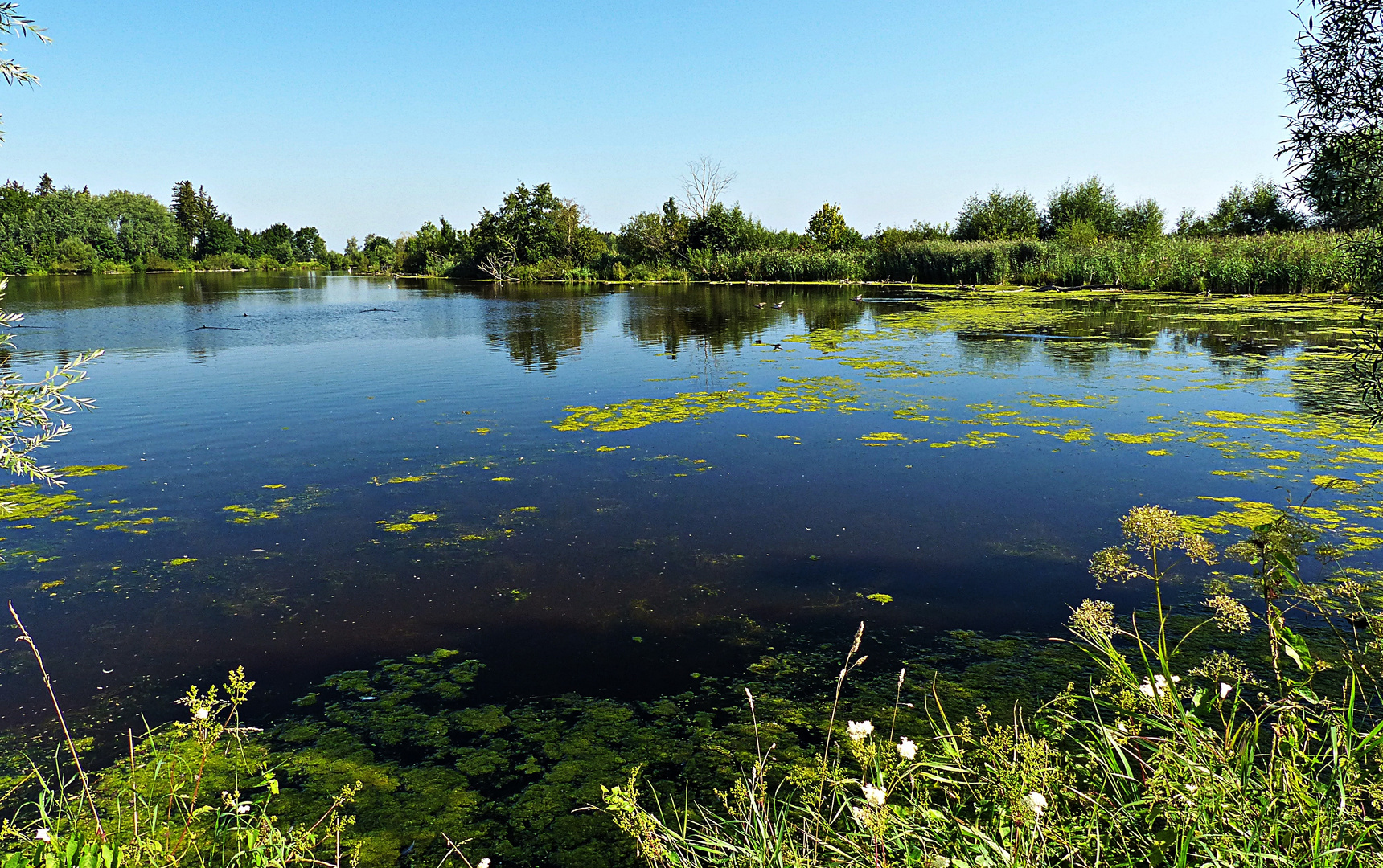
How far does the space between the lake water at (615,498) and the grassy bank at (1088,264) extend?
1321 centimetres

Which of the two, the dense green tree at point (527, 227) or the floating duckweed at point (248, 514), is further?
the dense green tree at point (527, 227)

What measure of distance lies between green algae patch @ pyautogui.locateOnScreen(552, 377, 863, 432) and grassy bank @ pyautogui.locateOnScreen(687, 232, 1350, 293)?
19229 mm

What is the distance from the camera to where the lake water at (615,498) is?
166 inches

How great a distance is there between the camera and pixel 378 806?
2846 millimetres

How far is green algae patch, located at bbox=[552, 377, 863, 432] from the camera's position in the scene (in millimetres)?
9258

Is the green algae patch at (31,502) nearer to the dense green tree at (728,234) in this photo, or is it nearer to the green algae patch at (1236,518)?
the green algae patch at (1236,518)

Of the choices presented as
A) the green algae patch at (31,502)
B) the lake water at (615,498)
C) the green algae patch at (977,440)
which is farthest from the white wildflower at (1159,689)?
the green algae patch at (31,502)

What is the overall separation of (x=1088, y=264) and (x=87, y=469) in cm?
3231

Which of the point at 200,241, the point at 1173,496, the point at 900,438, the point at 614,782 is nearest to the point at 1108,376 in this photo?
the point at 900,438

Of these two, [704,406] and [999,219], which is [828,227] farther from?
[704,406]

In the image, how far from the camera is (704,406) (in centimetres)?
1012

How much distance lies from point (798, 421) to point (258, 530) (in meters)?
5.63

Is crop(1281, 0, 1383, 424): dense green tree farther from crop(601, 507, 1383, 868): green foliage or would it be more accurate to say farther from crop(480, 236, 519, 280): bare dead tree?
crop(480, 236, 519, 280): bare dead tree

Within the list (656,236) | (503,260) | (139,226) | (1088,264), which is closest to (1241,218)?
(1088,264)
